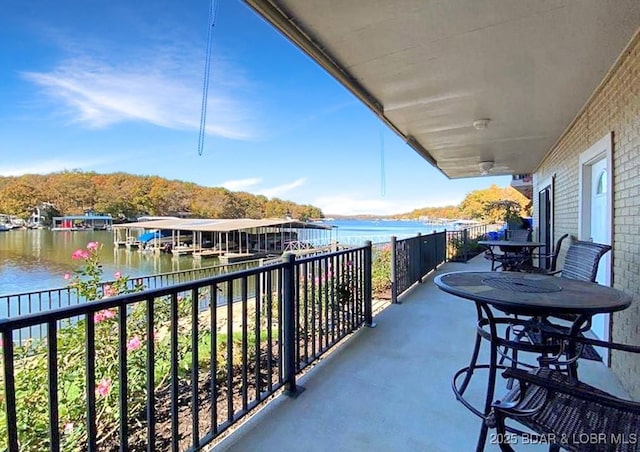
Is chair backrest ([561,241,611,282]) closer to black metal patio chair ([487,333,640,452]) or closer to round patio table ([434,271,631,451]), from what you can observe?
round patio table ([434,271,631,451])

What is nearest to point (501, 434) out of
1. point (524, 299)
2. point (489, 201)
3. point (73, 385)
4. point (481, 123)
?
point (524, 299)

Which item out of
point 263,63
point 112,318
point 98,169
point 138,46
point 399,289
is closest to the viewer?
point 112,318

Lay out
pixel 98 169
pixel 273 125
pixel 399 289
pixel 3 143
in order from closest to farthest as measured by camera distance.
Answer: pixel 399 289 < pixel 273 125 < pixel 3 143 < pixel 98 169

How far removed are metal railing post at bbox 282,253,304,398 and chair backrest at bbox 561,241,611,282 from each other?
213 cm

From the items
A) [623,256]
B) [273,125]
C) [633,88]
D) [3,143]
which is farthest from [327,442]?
[3,143]

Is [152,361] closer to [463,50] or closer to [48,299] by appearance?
[463,50]

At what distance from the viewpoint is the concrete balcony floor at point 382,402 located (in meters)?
1.80

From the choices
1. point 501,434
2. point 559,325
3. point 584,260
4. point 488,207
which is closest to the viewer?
point 501,434

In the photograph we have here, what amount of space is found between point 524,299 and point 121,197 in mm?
59857

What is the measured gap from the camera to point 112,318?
227cm

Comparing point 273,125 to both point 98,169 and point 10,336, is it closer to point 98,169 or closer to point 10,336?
point 10,336

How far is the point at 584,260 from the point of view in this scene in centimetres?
265

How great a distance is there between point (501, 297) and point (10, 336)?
1.97 meters

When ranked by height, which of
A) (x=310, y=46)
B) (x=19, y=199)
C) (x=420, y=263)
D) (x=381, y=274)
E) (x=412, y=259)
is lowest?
(x=381, y=274)
